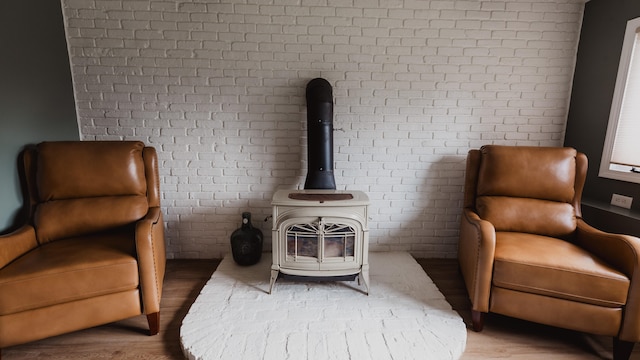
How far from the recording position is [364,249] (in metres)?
2.14

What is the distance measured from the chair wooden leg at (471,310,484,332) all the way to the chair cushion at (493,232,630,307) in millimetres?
210

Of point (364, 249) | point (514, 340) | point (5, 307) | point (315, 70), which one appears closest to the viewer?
point (5, 307)

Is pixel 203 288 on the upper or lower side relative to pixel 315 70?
lower

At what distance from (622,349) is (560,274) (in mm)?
499

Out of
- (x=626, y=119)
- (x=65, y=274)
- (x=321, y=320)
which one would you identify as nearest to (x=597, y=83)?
(x=626, y=119)

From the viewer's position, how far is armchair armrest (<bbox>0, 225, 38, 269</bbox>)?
1.66 meters

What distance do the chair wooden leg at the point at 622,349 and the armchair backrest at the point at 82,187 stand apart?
2.95m

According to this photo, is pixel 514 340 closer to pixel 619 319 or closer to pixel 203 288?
pixel 619 319

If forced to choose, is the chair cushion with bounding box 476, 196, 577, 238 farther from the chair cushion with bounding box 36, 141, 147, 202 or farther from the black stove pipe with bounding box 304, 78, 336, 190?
the chair cushion with bounding box 36, 141, 147, 202

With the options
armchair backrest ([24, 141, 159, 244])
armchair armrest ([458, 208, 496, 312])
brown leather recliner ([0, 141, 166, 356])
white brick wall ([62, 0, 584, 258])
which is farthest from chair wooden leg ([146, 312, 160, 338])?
armchair armrest ([458, 208, 496, 312])

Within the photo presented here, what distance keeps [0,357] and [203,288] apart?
1.05 metres

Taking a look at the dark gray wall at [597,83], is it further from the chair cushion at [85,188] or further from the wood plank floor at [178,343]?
the chair cushion at [85,188]

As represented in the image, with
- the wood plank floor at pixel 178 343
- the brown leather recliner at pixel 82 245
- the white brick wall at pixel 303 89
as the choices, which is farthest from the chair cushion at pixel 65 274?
the white brick wall at pixel 303 89

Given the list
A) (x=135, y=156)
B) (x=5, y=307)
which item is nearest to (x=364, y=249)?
(x=135, y=156)
